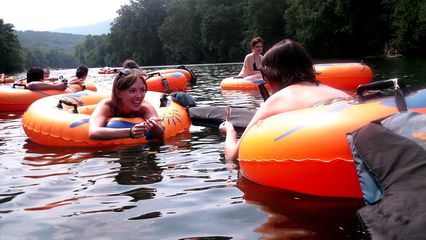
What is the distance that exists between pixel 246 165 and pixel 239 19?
173ft

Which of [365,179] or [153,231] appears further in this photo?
[153,231]

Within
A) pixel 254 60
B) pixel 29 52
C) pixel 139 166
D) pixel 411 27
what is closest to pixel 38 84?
pixel 254 60

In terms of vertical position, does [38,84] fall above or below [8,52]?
below

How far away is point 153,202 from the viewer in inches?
119

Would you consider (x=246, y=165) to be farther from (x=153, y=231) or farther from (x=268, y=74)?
(x=153, y=231)

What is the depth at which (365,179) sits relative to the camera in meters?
2.10

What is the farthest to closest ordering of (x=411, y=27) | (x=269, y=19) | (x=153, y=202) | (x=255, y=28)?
(x=255, y=28) → (x=269, y=19) → (x=411, y=27) → (x=153, y=202)

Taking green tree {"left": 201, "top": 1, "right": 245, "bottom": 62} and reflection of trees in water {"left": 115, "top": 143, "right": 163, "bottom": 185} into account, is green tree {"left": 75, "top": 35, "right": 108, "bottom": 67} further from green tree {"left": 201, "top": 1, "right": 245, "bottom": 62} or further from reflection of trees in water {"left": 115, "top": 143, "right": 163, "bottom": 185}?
reflection of trees in water {"left": 115, "top": 143, "right": 163, "bottom": 185}

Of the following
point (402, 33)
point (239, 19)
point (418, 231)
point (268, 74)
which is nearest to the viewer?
point (418, 231)

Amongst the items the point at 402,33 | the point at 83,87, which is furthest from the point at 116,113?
the point at 402,33

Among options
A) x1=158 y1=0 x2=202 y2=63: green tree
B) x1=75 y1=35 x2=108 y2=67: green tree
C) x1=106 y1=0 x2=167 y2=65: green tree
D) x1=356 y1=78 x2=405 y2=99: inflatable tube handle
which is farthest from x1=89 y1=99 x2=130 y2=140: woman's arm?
x1=75 y1=35 x2=108 y2=67: green tree

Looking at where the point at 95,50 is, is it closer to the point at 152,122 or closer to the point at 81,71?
the point at 81,71

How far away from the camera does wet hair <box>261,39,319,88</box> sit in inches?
133

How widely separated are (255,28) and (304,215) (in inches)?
1853
